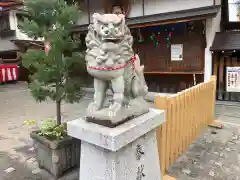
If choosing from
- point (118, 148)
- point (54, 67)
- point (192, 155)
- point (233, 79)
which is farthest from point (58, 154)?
point (233, 79)

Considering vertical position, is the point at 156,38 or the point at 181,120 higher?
the point at 156,38

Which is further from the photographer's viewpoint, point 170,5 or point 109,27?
point 170,5

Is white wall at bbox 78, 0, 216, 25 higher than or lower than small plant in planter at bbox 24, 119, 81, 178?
higher

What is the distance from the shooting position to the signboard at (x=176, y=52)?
779cm

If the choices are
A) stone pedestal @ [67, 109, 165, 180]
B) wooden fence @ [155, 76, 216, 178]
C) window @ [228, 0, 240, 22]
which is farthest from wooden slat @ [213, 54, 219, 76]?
stone pedestal @ [67, 109, 165, 180]

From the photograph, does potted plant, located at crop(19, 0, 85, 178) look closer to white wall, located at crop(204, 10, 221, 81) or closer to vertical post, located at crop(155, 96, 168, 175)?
vertical post, located at crop(155, 96, 168, 175)

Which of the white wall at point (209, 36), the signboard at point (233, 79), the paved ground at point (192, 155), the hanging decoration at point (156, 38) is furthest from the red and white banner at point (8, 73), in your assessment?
the signboard at point (233, 79)

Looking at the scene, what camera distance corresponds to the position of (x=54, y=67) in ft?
9.77

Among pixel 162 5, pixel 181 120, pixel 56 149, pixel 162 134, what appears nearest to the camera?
pixel 56 149

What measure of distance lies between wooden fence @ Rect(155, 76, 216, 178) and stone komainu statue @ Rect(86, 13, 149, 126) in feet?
2.61

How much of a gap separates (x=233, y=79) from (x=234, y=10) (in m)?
2.32

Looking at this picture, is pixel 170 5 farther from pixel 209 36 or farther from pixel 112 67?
pixel 112 67

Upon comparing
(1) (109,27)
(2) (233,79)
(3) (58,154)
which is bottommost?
(3) (58,154)

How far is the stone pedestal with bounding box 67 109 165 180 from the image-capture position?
1.88 metres
